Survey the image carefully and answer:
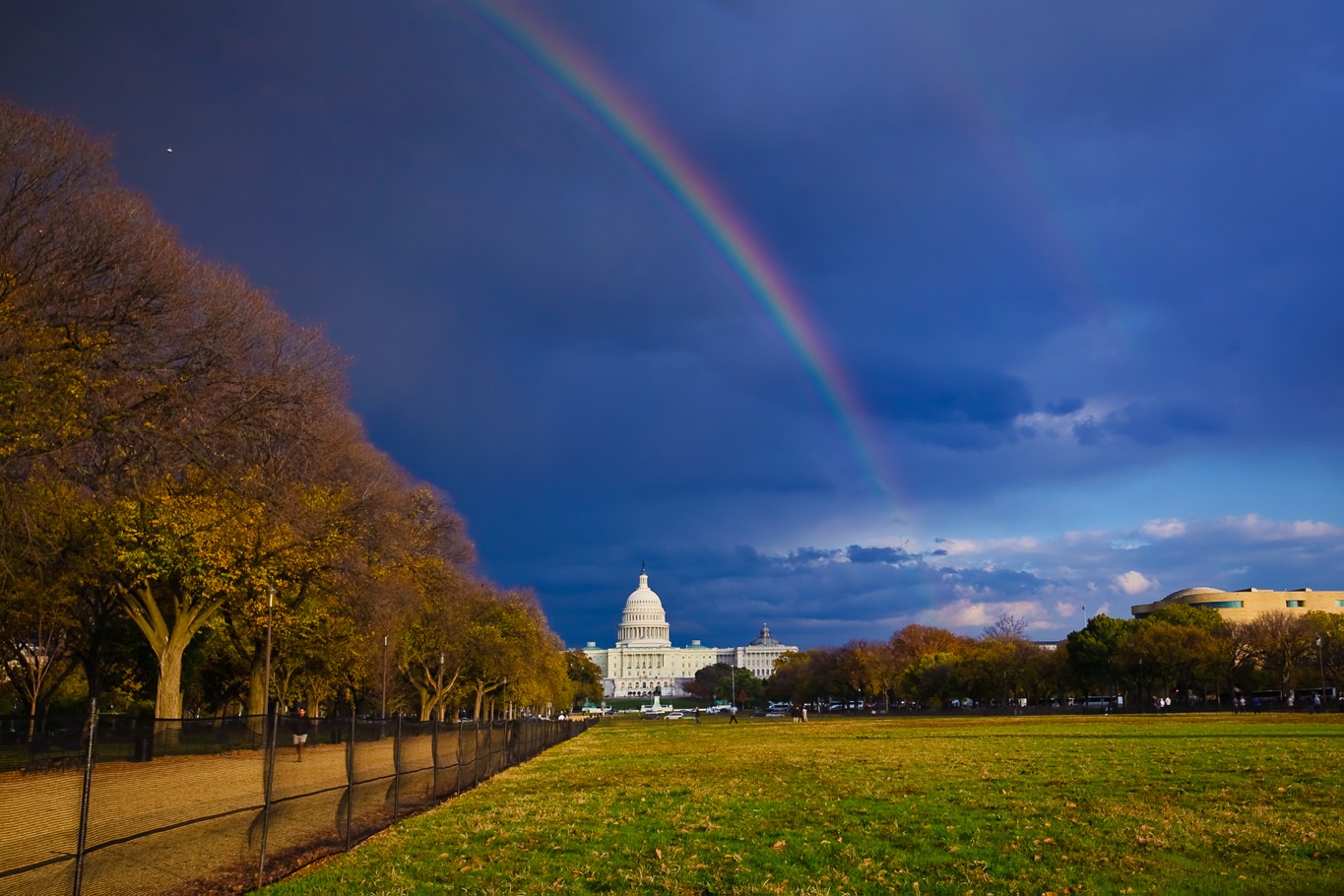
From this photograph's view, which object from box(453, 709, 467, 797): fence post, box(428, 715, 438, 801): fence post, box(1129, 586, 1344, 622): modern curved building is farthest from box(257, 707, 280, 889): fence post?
box(1129, 586, 1344, 622): modern curved building

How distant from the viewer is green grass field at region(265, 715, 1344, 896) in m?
12.0

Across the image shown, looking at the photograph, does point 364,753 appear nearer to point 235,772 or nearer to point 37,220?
point 235,772

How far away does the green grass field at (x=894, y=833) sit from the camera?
12.0 metres

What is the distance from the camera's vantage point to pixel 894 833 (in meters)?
15.4

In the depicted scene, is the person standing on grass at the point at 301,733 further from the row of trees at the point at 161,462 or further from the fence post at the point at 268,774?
the row of trees at the point at 161,462

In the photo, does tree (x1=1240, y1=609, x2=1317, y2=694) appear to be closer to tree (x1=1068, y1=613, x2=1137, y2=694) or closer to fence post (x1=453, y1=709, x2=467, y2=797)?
tree (x1=1068, y1=613, x2=1137, y2=694)

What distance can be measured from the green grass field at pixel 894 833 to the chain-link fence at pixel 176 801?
3.32 ft

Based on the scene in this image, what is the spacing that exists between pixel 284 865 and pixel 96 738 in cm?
426

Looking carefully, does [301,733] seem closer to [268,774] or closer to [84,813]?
[268,774]

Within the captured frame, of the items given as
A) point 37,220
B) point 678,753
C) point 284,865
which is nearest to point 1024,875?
point 284,865

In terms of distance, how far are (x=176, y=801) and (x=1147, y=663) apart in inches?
4127

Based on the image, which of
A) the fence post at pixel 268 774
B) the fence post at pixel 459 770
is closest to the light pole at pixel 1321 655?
the fence post at pixel 459 770

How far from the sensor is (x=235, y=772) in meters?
15.8

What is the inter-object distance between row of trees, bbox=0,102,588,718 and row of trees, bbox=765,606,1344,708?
76117mm
